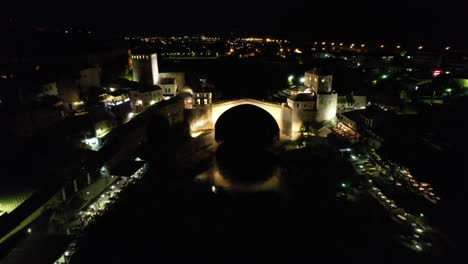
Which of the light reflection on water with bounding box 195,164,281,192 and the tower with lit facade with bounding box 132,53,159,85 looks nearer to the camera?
the light reflection on water with bounding box 195,164,281,192

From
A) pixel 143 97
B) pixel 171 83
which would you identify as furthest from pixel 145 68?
pixel 143 97

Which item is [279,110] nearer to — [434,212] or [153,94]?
[153,94]

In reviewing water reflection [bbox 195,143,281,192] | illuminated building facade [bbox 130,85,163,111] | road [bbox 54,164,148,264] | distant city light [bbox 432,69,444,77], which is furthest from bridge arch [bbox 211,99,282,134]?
distant city light [bbox 432,69,444,77]

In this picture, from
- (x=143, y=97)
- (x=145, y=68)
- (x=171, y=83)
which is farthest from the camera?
(x=145, y=68)

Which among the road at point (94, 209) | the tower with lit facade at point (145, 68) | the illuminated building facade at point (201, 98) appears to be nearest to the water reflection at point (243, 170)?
the illuminated building facade at point (201, 98)

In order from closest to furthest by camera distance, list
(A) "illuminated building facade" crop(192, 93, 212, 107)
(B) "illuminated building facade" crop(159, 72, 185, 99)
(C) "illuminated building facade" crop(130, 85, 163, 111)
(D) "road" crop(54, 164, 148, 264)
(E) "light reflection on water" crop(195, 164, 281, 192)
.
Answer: (D) "road" crop(54, 164, 148, 264) → (E) "light reflection on water" crop(195, 164, 281, 192) → (C) "illuminated building facade" crop(130, 85, 163, 111) → (A) "illuminated building facade" crop(192, 93, 212, 107) → (B) "illuminated building facade" crop(159, 72, 185, 99)

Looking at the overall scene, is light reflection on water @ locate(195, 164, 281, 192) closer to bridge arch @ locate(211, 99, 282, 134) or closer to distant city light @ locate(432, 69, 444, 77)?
bridge arch @ locate(211, 99, 282, 134)

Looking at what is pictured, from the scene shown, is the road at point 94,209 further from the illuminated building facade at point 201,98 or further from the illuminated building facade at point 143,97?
the illuminated building facade at point 201,98

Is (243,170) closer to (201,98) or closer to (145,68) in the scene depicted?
(201,98)
